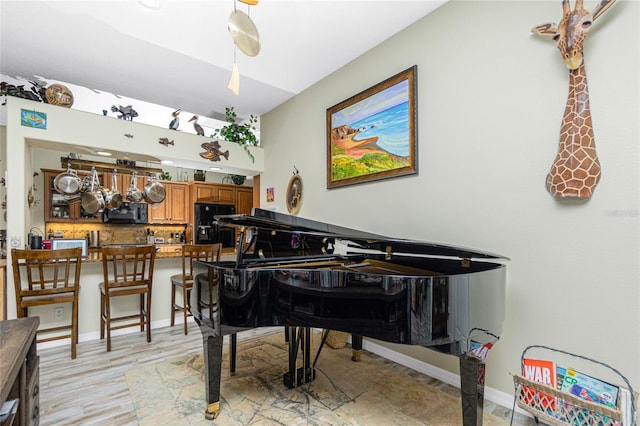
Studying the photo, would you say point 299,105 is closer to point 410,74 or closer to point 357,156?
point 357,156

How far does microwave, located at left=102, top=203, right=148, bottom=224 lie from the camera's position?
5.68 metres

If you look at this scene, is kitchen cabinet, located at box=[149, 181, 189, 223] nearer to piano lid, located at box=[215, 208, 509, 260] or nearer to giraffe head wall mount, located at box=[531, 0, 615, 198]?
piano lid, located at box=[215, 208, 509, 260]

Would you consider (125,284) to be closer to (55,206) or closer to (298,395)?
(298,395)

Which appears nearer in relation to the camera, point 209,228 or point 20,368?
point 20,368

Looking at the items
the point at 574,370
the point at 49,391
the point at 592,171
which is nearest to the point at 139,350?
the point at 49,391

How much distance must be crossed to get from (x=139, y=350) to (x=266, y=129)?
3212 millimetres

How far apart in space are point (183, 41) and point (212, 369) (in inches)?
111

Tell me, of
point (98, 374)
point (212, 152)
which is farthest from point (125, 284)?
point (212, 152)

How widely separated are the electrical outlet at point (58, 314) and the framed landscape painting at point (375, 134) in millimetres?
3146

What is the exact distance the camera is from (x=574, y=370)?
5.83 ft

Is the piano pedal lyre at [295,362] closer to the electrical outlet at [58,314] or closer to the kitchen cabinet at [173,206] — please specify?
the electrical outlet at [58,314]

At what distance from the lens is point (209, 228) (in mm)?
Result: 6473

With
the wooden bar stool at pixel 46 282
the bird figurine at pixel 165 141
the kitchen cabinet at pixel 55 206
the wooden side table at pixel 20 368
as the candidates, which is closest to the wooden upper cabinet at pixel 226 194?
the kitchen cabinet at pixel 55 206

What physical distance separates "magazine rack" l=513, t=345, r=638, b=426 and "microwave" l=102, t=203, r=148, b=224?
637cm
